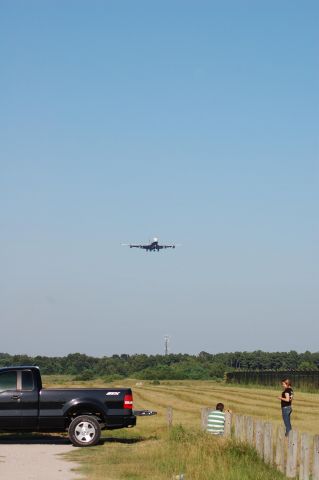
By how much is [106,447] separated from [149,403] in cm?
2399

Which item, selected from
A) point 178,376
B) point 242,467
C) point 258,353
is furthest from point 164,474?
point 258,353

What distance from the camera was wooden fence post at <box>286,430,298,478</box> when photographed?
55.2 ft

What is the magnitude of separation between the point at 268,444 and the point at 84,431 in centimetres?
691

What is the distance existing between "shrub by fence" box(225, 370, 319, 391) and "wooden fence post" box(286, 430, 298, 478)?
45.9 m

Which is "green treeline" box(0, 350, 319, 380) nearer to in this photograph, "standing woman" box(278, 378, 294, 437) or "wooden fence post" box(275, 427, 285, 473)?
"standing woman" box(278, 378, 294, 437)

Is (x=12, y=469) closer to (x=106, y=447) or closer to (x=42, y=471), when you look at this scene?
(x=42, y=471)

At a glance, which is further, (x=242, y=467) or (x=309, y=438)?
(x=242, y=467)

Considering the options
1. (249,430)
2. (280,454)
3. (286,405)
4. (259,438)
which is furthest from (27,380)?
(280,454)

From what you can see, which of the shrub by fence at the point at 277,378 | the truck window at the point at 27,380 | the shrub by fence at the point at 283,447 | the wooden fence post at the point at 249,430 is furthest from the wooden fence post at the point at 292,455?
the shrub by fence at the point at 277,378

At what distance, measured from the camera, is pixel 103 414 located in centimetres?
2441

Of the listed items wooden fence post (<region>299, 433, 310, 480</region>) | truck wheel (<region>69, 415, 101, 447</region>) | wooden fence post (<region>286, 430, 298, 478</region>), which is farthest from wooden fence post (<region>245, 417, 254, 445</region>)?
truck wheel (<region>69, 415, 101, 447</region>)

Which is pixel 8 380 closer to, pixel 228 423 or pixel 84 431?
pixel 84 431

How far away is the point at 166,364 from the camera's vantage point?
495 feet

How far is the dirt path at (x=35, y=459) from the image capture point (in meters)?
18.1
